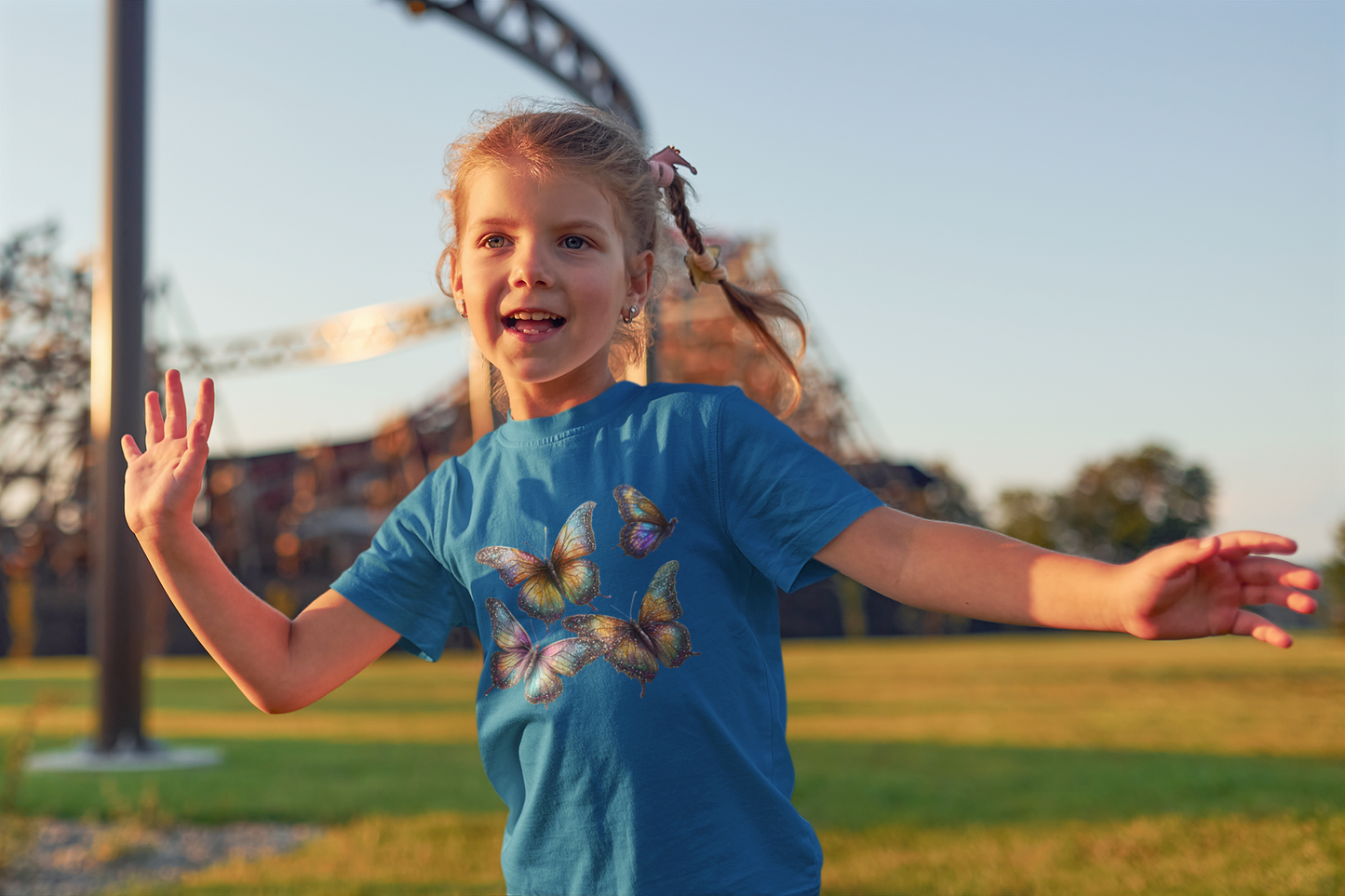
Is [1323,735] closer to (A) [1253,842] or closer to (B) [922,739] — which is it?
(B) [922,739]

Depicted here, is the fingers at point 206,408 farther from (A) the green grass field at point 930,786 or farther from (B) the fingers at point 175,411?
(A) the green grass field at point 930,786

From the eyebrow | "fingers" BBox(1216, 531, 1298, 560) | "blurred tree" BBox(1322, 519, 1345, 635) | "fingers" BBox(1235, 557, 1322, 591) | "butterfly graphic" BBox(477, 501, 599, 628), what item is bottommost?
"blurred tree" BBox(1322, 519, 1345, 635)

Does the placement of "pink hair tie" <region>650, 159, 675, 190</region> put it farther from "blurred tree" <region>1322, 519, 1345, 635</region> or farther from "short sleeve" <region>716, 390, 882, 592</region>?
"blurred tree" <region>1322, 519, 1345, 635</region>

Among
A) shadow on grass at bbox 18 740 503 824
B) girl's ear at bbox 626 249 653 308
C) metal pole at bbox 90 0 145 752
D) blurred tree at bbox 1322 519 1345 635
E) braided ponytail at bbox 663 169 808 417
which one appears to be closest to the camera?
girl's ear at bbox 626 249 653 308

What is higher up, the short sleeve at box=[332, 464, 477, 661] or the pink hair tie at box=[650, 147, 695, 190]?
the pink hair tie at box=[650, 147, 695, 190]

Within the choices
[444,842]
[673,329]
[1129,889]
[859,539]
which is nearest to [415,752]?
[444,842]

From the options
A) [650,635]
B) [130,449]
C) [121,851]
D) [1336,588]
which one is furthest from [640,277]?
[1336,588]

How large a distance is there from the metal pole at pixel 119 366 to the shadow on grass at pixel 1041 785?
4.31 m

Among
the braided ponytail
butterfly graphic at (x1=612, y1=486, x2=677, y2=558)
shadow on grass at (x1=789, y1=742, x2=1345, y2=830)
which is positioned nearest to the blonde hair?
the braided ponytail

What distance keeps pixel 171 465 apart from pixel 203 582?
0.57 feet

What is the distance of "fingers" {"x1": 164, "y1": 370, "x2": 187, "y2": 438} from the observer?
164 centimetres

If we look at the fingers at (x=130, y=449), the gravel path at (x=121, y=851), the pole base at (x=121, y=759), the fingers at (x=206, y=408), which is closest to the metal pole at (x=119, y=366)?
the pole base at (x=121, y=759)

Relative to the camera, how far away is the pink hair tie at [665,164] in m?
1.78

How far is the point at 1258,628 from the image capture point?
1.19 m
